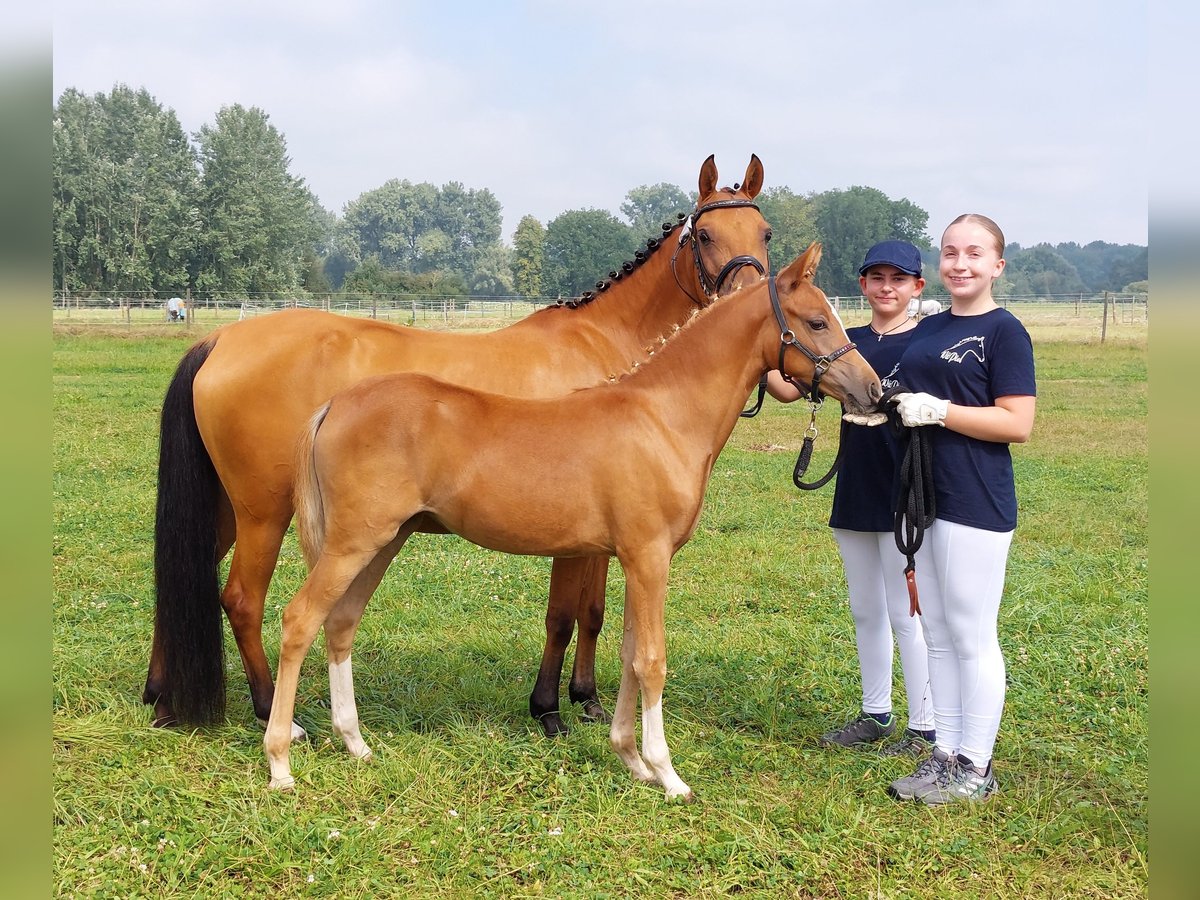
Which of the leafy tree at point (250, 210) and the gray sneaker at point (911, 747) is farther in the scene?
the leafy tree at point (250, 210)

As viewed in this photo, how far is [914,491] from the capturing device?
3.77 metres

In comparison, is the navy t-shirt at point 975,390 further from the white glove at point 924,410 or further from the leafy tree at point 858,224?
the leafy tree at point 858,224

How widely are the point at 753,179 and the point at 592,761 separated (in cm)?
335

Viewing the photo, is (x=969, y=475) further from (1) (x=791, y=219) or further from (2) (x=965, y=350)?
(1) (x=791, y=219)

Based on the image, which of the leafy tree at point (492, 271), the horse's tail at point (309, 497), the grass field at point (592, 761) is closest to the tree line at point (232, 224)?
the leafy tree at point (492, 271)

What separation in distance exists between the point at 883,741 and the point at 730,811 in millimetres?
1172

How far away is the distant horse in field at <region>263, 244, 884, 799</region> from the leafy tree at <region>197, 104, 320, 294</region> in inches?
1818

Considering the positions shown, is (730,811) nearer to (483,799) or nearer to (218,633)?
(483,799)

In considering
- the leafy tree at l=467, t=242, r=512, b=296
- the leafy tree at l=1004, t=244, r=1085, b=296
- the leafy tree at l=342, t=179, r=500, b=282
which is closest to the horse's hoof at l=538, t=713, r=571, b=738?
the leafy tree at l=1004, t=244, r=1085, b=296

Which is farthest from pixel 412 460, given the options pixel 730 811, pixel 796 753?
pixel 796 753

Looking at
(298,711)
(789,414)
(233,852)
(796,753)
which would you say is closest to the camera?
(233,852)

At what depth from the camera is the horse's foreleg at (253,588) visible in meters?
4.41

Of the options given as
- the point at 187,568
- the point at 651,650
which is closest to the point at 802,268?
the point at 651,650

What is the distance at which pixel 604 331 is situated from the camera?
4812mm
